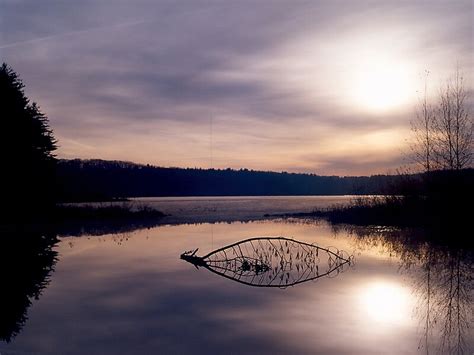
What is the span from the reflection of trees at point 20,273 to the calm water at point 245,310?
0.28 m

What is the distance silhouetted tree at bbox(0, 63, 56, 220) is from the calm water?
17.9m

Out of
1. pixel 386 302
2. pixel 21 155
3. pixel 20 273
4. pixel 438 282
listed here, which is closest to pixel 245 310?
pixel 386 302

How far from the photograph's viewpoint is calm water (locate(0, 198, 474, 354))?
9.70m

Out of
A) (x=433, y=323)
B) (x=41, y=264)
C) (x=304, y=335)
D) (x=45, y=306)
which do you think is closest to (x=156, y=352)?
(x=304, y=335)

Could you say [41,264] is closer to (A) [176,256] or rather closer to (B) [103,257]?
(B) [103,257]

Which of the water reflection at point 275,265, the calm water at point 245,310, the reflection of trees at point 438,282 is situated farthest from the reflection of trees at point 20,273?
the reflection of trees at point 438,282

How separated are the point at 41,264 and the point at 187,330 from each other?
11834 mm

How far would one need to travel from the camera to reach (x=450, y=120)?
32.7m

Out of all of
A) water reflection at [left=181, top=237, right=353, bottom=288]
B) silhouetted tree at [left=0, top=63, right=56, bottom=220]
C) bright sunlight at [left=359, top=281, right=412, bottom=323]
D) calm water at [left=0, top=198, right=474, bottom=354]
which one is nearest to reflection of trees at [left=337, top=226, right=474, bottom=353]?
calm water at [left=0, top=198, right=474, bottom=354]

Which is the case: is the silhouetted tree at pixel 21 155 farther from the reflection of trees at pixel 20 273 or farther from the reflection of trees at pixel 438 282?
the reflection of trees at pixel 438 282

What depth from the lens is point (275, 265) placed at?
19.8 meters

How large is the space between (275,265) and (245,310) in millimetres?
7387

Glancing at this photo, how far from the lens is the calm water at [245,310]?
970 centimetres

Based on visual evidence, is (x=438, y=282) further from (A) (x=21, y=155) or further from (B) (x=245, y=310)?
(A) (x=21, y=155)
